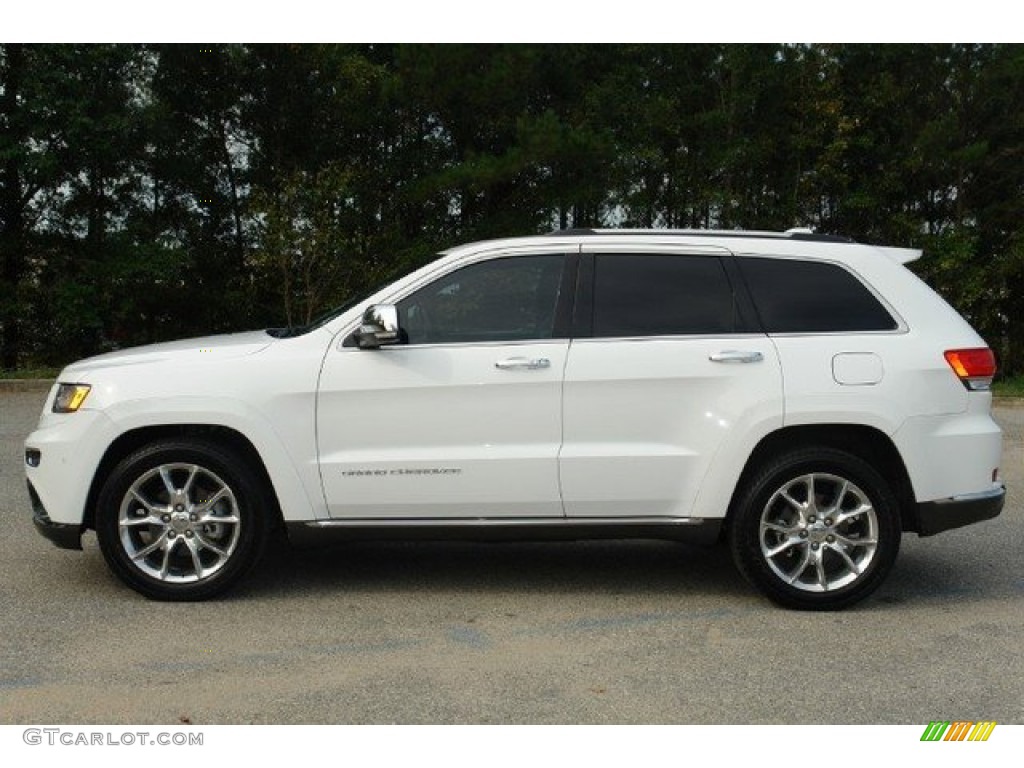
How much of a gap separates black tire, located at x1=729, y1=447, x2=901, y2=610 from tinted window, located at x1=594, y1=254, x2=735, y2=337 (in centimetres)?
79

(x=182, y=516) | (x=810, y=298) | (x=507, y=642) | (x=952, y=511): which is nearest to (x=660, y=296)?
(x=810, y=298)

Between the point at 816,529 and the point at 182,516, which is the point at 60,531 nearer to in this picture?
the point at 182,516

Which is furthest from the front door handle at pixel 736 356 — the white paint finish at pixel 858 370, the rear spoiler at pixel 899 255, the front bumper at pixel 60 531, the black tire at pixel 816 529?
the front bumper at pixel 60 531

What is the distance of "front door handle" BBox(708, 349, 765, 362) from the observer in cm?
625

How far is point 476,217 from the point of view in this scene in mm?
33500

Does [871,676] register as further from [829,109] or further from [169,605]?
[829,109]

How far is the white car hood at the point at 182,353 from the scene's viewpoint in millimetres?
6352

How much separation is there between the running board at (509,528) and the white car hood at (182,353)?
0.90 metres

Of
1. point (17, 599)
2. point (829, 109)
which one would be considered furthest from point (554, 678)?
point (829, 109)

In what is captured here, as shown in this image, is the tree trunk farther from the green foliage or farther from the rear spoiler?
the rear spoiler
